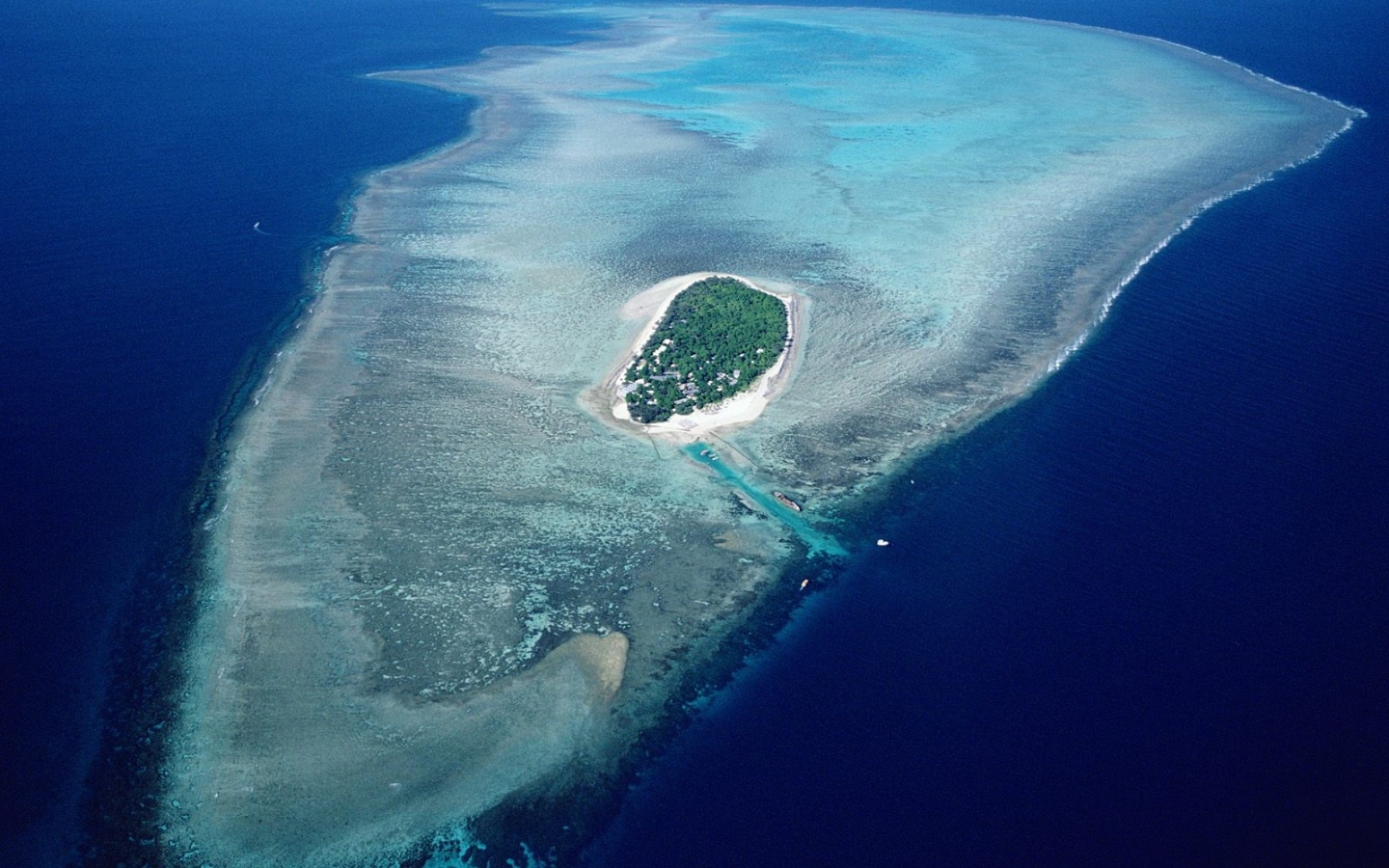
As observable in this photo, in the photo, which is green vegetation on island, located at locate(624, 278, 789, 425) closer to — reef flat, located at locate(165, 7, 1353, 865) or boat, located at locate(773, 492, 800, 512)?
reef flat, located at locate(165, 7, 1353, 865)

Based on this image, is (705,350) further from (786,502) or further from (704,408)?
(786,502)

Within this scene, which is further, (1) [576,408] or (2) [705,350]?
(2) [705,350]

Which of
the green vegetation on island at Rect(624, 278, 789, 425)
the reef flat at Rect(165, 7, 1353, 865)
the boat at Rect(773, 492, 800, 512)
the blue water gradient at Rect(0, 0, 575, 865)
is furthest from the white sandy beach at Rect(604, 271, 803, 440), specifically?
the blue water gradient at Rect(0, 0, 575, 865)

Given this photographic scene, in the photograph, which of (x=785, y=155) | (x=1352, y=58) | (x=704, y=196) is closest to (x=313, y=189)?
(x=704, y=196)

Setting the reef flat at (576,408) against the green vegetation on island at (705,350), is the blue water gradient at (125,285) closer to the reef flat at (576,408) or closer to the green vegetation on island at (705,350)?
the reef flat at (576,408)

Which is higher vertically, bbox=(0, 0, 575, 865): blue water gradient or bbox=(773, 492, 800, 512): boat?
bbox=(773, 492, 800, 512): boat

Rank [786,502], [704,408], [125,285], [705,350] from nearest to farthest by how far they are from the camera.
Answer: [786,502] → [704,408] → [705,350] → [125,285]

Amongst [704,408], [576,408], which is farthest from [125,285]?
[704,408]
